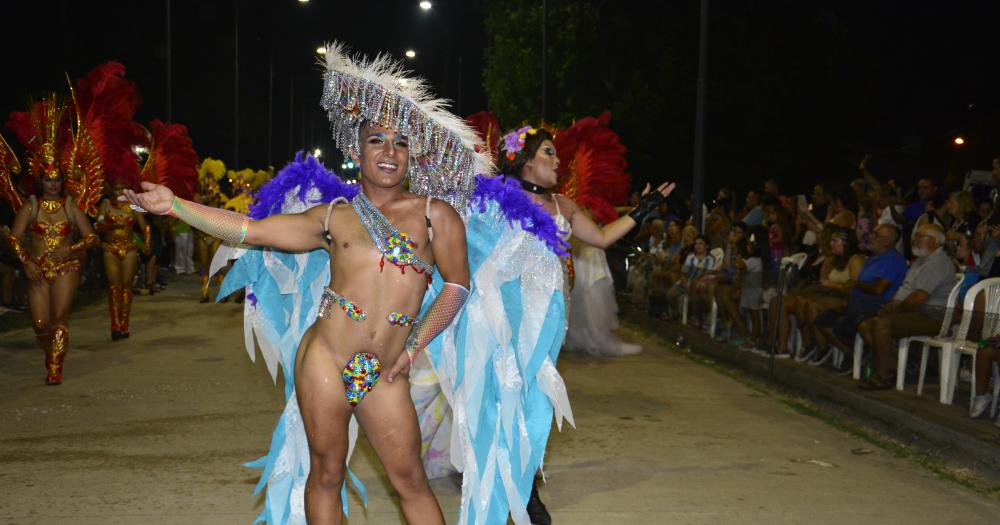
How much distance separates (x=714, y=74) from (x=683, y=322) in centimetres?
2095

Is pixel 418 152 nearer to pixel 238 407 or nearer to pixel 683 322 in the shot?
pixel 238 407

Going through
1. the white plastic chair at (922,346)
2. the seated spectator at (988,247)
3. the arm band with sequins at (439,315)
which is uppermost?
the seated spectator at (988,247)

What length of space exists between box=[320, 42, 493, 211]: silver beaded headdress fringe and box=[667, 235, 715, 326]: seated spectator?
30.7 feet

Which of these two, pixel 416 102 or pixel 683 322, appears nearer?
pixel 416 102

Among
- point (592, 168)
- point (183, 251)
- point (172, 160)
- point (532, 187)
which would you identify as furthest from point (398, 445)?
point (183, 251)

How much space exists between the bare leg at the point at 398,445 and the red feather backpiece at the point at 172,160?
22.0 feet

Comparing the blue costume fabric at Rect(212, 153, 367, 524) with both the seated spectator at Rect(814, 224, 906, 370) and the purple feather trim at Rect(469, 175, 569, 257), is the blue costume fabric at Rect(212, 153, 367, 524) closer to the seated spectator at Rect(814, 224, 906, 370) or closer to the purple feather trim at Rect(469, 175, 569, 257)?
the purple feather trim at Rect(469, 175, 569, 257)

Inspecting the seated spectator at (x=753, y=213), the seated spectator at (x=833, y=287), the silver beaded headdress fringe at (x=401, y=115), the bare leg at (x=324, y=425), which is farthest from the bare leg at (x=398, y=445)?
the seated spectator at (x=753, y=213)

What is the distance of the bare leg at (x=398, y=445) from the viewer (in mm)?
4059

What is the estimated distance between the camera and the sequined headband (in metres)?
6.60

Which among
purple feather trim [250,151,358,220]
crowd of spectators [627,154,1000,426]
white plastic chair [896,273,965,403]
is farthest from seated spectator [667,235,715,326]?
purple feather trim [250,151,358,220]

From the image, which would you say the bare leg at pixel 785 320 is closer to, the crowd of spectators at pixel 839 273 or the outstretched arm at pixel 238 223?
the crowd of spectators at pixel 839 273

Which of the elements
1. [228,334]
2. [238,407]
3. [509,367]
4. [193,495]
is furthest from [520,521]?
[228,334]

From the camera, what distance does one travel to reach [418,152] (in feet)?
14.3
